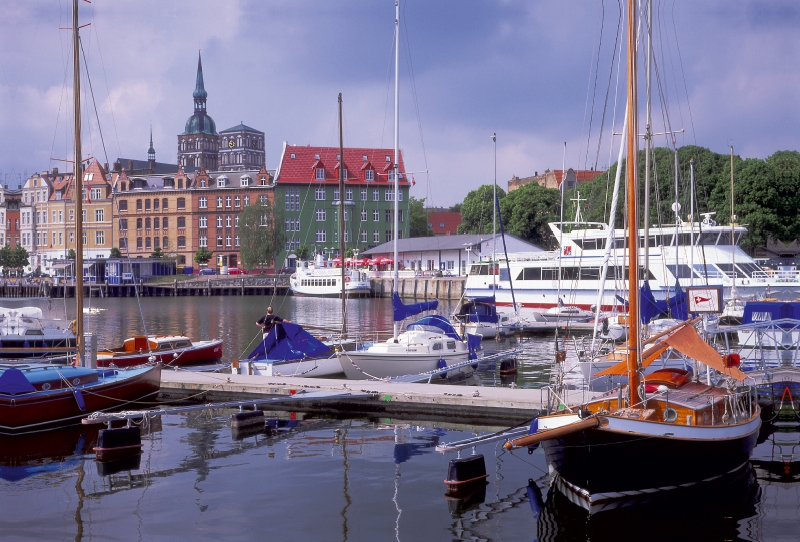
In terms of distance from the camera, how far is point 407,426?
69.0 ft

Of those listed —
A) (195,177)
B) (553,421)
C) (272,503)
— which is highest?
(195,177)

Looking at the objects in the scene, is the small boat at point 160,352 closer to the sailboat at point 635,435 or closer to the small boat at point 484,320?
the small boat at point 484,320

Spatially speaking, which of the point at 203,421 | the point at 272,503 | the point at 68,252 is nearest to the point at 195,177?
the point at 68,252

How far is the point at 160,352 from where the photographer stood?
3183 cm

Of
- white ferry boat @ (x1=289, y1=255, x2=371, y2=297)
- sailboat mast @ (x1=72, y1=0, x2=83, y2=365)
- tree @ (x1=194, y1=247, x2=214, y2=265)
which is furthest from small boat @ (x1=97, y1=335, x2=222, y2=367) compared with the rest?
tree @ (x1=194, y1=247, x2=214, y2=265)

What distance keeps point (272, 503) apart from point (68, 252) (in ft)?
363

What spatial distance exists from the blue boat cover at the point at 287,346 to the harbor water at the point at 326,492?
231 inches

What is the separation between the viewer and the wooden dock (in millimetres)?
20781

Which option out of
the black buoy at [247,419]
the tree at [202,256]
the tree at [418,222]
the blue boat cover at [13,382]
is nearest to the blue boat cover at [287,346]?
the black buoy at [247,419]

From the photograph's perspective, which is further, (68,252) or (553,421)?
(68,252)

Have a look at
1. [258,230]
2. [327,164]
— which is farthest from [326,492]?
[327,164]

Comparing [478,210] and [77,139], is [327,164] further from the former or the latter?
[77,139]

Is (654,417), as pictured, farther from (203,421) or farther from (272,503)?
(203,421)

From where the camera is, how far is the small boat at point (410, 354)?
26875 millimetres
